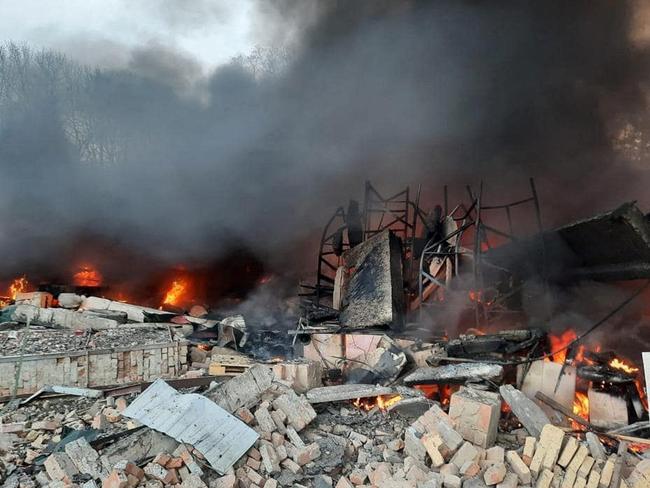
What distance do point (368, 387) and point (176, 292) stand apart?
42.1 feet

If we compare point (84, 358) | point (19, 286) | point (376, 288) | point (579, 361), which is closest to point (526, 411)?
point (579, 361)

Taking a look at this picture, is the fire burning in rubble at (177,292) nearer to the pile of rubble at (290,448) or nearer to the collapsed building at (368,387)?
the collapsed building at (368,387)

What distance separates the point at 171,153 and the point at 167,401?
52.0 ft

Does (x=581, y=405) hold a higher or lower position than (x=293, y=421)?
lower

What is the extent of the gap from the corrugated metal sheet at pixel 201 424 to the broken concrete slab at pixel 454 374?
3.08 metres

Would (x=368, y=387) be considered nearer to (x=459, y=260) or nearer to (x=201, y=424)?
(x=201, y=424)

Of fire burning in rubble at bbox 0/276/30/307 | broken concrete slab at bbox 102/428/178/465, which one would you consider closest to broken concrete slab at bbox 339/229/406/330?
broken concrete slab at bbox 102/428/178/465

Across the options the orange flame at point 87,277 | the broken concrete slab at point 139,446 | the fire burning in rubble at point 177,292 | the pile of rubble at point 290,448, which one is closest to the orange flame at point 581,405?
the pile of rubble at point 290,448

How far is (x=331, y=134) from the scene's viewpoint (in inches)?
753

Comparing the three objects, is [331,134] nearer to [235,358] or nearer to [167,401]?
[235,358]

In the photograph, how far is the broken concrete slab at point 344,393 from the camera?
5.88 m

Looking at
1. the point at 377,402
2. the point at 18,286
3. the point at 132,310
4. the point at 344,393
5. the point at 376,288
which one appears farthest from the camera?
the point at 18,286

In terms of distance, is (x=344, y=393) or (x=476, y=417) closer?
(x=476, y=417)

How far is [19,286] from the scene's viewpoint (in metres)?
14.8
